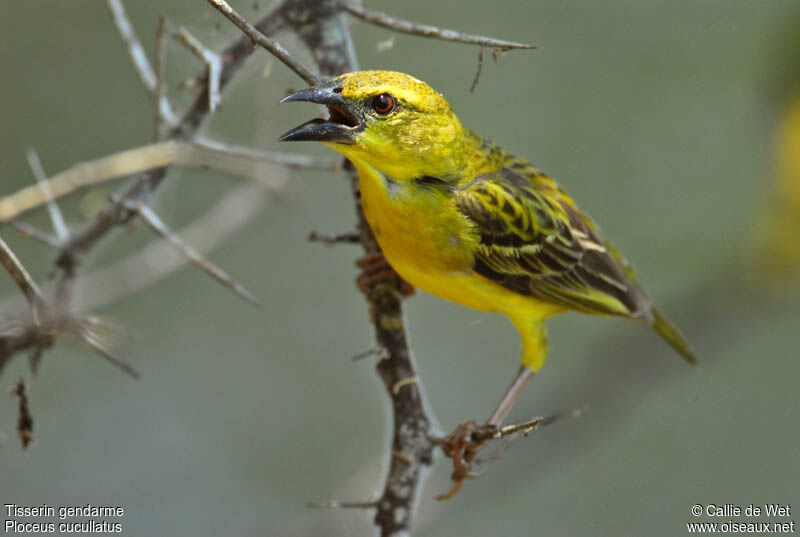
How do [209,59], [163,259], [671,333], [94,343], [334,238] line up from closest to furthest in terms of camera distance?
[94,343] < [209,59] < [334,238] < [163,259] < [671,333]

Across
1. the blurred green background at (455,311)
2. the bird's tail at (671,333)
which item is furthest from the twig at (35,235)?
the blurred green background at (455,311)

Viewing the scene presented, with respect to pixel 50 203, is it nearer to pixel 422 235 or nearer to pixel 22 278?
pixel 22 278

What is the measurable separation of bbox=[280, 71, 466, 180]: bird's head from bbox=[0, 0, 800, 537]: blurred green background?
264 cm

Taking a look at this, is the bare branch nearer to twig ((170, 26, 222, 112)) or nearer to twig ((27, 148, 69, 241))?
twig ((170, 26, 222, 112))

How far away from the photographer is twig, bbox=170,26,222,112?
269cm

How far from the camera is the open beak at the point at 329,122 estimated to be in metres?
2.75

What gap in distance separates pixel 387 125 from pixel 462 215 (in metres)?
0.52

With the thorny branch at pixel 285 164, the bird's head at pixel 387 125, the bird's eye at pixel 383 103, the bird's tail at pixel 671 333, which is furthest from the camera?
the bird's tail at pixel 671 333

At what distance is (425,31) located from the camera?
2.67m

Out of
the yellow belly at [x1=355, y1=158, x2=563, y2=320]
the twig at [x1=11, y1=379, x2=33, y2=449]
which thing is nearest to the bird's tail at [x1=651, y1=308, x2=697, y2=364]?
the yellow belly at [x1=355, y1=158, x2=563, y2=320]

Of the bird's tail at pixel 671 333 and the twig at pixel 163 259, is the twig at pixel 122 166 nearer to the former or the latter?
the twig at pixel 163 259

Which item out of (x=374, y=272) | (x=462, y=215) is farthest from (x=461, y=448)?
(x=462, y=215)

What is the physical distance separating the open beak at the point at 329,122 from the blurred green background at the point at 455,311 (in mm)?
3005

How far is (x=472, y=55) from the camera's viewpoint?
7070mm
